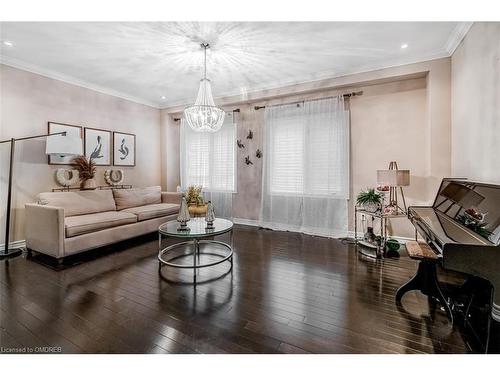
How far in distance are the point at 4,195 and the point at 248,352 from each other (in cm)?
406

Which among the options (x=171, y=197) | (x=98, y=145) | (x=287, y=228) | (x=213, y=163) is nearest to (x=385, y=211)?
(x=287, y=228)

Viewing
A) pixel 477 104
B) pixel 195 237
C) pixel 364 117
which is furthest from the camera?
pixel 364 117

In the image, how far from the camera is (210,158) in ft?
17.2

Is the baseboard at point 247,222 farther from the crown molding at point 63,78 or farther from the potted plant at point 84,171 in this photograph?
the crown molding at point 63,78

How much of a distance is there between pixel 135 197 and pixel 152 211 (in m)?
0.63

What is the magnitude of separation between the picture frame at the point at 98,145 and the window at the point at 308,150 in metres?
3.14

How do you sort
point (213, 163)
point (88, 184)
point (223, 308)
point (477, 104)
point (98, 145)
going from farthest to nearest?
1. point (213, 163)
2. point (98, 145)
3. point (88, 184)
4. point (477, 104)
5. point (223, 308)

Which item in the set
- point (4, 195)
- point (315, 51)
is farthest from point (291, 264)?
point (4, 195)

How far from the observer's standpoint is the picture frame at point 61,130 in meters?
3.81

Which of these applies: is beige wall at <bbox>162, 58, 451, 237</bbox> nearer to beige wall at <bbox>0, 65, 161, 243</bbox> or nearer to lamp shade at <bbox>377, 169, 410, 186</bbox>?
lamp shade at <bbox>377, 169, 410, 186</bbox>

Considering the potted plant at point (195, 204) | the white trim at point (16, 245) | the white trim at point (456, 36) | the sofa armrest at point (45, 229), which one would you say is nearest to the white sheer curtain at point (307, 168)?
the potted plant at point (195, 204)

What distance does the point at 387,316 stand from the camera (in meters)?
1.88

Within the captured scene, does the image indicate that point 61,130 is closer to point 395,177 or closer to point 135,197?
point 135,197

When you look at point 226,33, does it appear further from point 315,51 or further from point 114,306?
point 114,306
